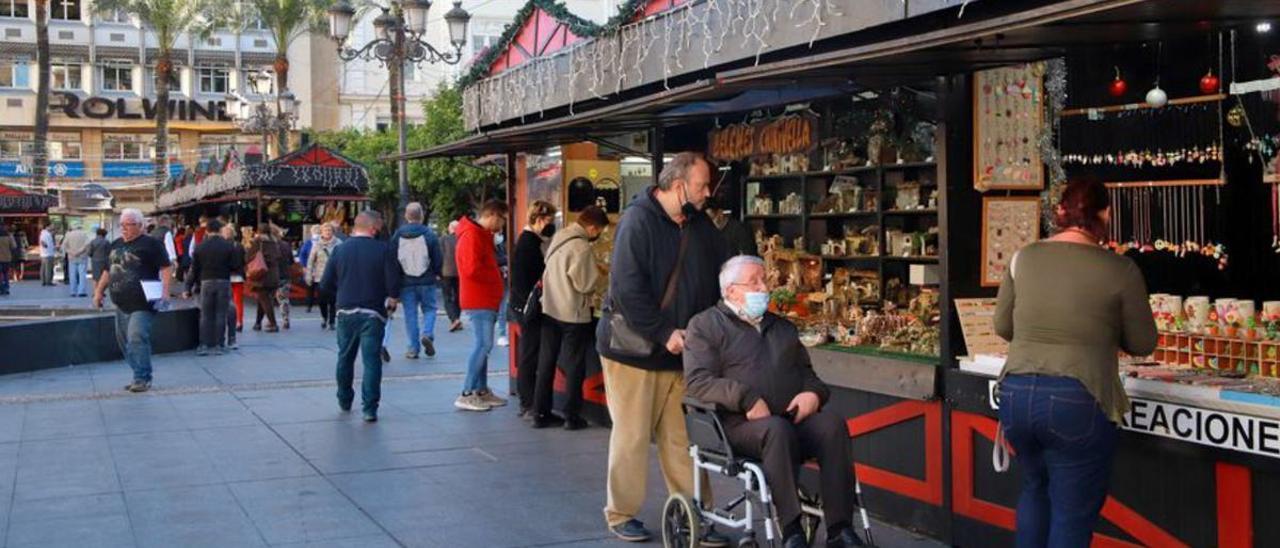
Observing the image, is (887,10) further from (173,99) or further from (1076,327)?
(173,99)

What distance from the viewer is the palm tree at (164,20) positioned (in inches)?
1827

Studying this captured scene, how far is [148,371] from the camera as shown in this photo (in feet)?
40.5

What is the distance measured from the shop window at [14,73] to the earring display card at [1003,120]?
6104 cm

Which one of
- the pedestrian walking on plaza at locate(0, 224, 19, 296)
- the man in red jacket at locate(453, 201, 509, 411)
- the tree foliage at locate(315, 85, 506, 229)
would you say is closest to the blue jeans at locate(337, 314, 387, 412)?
the man in red jacket at locate(453, 201, 509, 411)

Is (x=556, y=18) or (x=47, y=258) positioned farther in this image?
(x=47, y=258)

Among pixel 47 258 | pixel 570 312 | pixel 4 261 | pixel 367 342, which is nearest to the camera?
pixel 570 312

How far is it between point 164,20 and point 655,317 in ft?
147

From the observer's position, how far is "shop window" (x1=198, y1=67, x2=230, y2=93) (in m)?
62.6

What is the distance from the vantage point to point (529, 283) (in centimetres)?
1008

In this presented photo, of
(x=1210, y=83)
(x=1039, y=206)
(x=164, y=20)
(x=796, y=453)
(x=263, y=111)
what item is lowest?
(x=796, y=453)

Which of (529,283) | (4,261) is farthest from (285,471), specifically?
(4,261)

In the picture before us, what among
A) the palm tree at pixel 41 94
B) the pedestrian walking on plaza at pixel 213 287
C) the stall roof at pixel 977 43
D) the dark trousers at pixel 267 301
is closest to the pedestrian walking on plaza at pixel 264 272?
the dark trousers at pixel 267 301

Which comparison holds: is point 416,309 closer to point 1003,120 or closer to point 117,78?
point 1003,120

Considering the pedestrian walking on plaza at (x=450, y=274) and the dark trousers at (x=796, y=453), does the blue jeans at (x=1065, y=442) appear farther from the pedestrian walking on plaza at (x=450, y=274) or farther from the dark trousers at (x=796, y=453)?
the pedestrian walking on plaza at (x=450, y=274)
